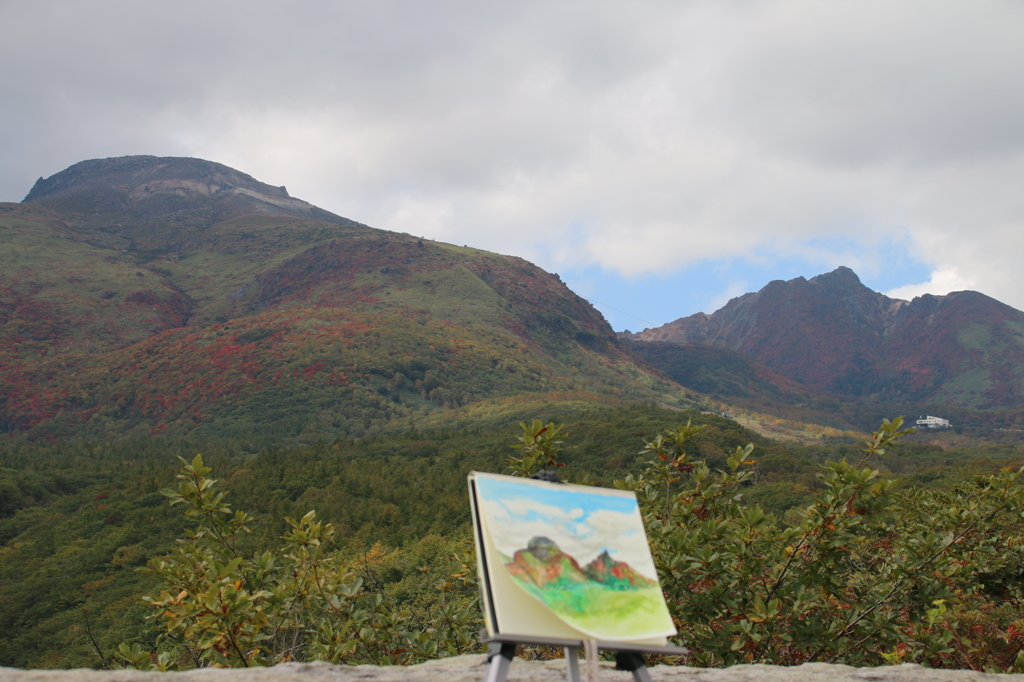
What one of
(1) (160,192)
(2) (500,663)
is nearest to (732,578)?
(2) (500,663)

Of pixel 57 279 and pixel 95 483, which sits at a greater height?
pixel 57 279

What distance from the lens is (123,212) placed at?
12912cm

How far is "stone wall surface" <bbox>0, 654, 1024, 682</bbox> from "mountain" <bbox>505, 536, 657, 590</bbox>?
3.53ft

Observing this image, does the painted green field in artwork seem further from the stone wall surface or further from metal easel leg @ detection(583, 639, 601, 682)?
the stone wall surface

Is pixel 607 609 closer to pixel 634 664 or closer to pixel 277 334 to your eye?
pixel 634 664

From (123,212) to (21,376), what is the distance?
93607mm

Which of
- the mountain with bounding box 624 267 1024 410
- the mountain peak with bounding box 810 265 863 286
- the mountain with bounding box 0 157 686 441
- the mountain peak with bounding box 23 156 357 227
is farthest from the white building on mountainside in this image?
the mountain peak with bounding box 23 156 357 227

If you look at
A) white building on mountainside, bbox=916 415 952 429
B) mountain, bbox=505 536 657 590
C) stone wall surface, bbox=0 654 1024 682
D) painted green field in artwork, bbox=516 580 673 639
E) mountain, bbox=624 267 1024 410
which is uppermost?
mountain, bbox=624 267 1024 410

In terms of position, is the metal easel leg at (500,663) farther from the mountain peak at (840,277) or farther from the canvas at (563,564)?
the mountain peak at (840,277)

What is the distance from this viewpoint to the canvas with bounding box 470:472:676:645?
6.62 ft

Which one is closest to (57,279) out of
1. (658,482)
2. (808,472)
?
(808,472)

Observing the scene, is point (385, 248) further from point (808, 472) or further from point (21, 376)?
point (808, 472)

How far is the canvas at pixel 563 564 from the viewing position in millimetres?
2018

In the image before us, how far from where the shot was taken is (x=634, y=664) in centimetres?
222
